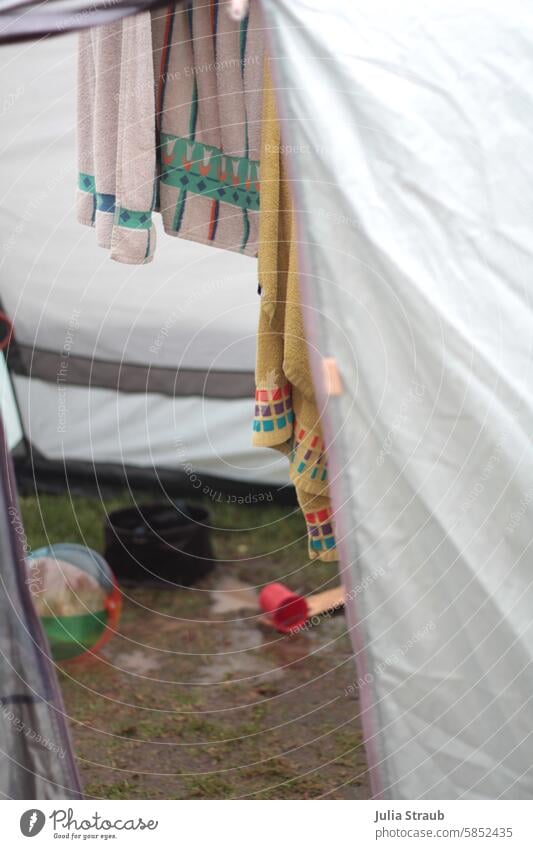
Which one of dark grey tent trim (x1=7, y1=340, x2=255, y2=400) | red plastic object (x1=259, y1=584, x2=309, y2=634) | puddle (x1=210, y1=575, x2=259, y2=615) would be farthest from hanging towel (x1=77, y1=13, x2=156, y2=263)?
dark grey tent trim (x1=7, y1=340, x2=255, y2=400)

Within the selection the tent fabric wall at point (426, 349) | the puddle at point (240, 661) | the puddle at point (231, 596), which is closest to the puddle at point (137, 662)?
the puddle at point (240, 661)

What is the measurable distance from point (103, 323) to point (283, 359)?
170 centimetres

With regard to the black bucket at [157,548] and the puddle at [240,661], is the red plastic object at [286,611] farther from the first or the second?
A: the black bucket at [157,548]

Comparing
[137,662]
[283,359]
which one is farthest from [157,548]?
[283,359]

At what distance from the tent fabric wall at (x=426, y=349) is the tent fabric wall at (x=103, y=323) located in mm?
1262

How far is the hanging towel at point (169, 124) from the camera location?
152 centimetres

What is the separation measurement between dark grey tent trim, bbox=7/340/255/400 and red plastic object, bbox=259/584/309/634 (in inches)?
28.1

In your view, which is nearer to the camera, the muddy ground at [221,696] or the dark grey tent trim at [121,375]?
the muddy ground at [221,696]

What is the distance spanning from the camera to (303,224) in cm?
129

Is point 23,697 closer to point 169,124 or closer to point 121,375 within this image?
point 169,124

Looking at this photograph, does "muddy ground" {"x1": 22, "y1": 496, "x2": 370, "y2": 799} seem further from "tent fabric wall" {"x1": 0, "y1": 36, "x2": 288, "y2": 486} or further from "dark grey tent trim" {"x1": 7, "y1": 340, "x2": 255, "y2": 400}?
"dark grey tent trim" {"x1": 7, "y1": 340, "x2": 255, "y2": 400}

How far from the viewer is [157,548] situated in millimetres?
2957

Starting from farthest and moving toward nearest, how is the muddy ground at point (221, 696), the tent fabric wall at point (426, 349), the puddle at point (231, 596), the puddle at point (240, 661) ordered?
the puddle at point (231, 596) → the puddle at point (240, 661) → the muddy ground at point (221, 696) → the tent fabric wall at point (426, 349)

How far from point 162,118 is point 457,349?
636 mm
